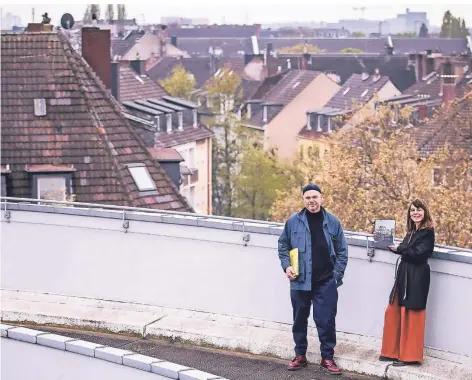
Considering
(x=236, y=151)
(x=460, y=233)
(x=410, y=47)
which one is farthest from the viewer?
(x=410, y=47)

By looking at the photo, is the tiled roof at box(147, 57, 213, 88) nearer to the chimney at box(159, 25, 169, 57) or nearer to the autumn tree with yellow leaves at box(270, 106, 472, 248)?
the chimney at box(159, 25, 169, 57)

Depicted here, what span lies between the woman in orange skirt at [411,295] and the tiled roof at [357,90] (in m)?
72.3

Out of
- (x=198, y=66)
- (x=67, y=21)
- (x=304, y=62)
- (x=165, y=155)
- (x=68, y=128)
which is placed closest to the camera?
(x=68, y=128)

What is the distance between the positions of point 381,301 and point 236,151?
2554 inches

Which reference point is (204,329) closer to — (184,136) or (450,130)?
(450,130)

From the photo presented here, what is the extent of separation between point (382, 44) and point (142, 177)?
13383 cm

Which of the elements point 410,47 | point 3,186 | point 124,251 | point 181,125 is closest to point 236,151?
point 181,125

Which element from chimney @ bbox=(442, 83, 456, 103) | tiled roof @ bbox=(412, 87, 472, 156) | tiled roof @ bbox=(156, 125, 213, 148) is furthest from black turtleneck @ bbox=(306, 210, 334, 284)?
chimney @ bbox=(442, 83, 456, 103)

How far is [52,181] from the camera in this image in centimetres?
3359

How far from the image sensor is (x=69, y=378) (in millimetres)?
10258

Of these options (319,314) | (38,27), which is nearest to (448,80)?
(38,27)

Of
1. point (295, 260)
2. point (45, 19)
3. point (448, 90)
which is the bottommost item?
point (295, 260)

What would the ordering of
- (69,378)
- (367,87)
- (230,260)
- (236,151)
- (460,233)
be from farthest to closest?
(367,87)
(236,151)
(460,233)
(230,260)
(69,378)

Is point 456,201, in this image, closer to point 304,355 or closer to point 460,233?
point 460,233
